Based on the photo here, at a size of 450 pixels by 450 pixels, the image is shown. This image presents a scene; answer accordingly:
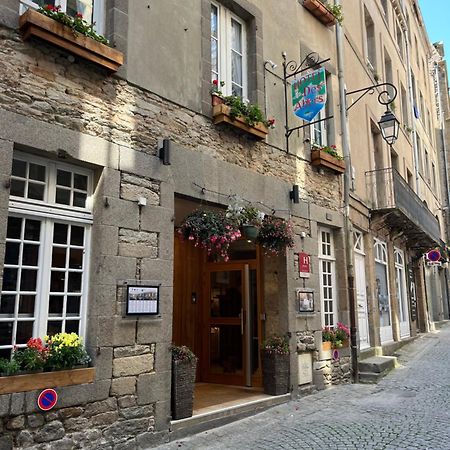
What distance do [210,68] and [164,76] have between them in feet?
3.03

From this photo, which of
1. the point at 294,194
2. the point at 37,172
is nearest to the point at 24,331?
the point at 37,172

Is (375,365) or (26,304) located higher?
(26,304)

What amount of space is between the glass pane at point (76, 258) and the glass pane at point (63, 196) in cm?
49

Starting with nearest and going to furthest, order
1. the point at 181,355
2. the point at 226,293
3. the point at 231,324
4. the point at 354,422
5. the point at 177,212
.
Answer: the point at 181,355
the point at 354,422
the point at 177,212
the point at 231,324
the point at 226,293

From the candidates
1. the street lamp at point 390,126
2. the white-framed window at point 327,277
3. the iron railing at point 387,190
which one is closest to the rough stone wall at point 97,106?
the white-framed window at point 327,277

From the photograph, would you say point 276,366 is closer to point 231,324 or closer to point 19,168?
point 231,324

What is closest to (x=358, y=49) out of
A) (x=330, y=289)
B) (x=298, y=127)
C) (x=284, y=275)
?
(x=298, y=127)

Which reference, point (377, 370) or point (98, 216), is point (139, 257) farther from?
point (377, 370)

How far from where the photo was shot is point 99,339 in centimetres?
468

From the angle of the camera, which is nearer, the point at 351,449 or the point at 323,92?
the point at 351,449

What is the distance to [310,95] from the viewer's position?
7.36 m

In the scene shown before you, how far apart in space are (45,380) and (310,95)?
5.43 meters

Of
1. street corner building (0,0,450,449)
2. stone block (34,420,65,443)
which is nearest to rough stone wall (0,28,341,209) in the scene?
street corner building (0,0,450,449)

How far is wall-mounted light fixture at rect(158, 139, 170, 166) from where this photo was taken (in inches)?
221
